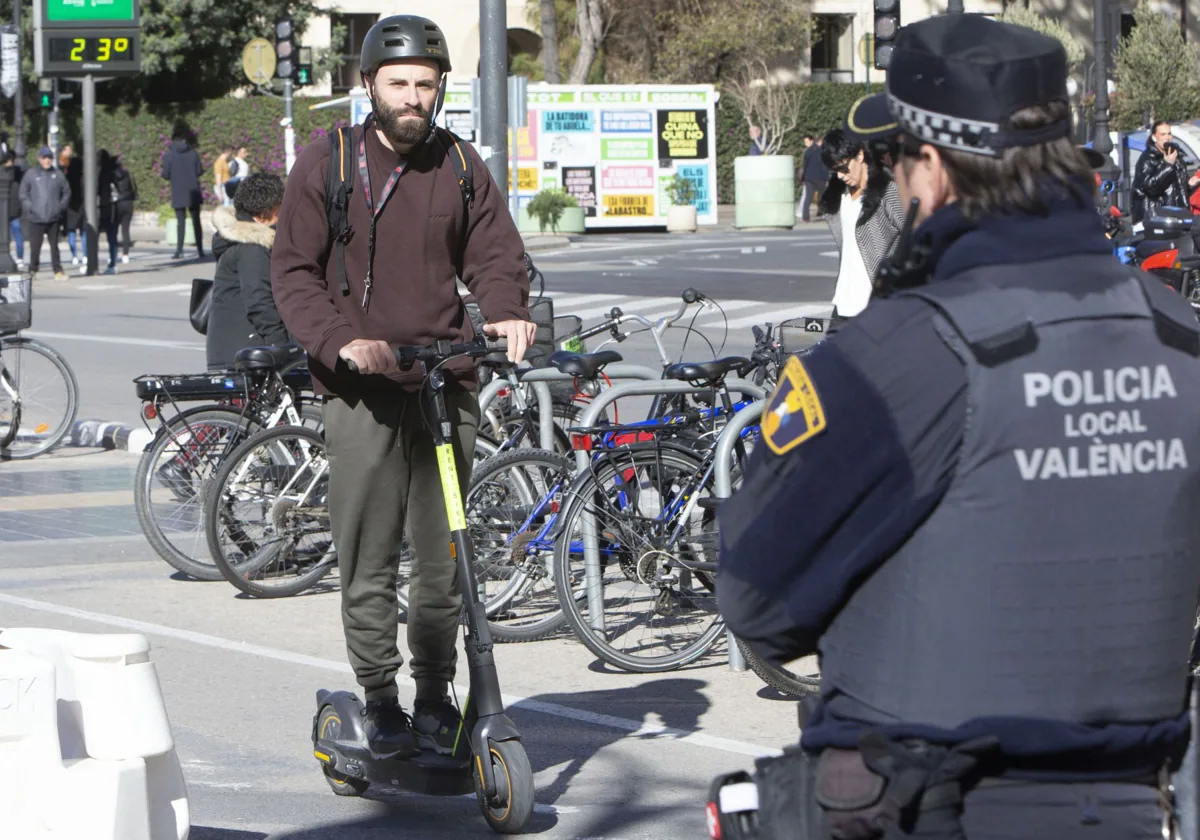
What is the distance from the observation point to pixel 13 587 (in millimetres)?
7898

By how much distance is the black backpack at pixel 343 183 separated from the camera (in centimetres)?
471

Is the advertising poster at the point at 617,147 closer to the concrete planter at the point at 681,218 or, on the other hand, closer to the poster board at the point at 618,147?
the poster board at the point at 618,147

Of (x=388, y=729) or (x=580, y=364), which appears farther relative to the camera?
(x=580, y=364)

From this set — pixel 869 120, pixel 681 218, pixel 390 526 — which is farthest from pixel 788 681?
pixel 681 218

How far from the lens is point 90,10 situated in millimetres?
26141

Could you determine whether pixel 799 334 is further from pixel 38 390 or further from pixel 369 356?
pixel 38 390

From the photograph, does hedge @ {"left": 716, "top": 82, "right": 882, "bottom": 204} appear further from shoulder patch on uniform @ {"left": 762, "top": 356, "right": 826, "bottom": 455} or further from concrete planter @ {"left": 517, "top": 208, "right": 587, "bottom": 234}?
shoulder patch on uniform @ {"left": 762, "top": 356, "right": 826, "bottom": 455}

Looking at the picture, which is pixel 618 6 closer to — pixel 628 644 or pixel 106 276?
pixel 106 276

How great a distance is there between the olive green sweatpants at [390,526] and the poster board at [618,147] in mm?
30099

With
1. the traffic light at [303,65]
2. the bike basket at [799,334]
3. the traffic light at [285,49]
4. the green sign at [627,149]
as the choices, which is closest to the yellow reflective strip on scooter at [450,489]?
the bike basket at [799,334]

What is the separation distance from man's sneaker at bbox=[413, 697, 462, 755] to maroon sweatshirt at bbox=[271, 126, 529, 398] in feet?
2.75

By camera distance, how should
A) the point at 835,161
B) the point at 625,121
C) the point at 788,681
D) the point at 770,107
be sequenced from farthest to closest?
the point at 770,107, the point at 625,121, the point at 835,161, the point at 788,681

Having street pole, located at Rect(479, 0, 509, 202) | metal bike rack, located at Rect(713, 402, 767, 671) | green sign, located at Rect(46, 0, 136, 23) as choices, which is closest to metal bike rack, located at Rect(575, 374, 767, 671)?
metal bike rack, located at Rect(713, 402, 767, 671)

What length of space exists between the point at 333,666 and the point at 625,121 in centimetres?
2964
